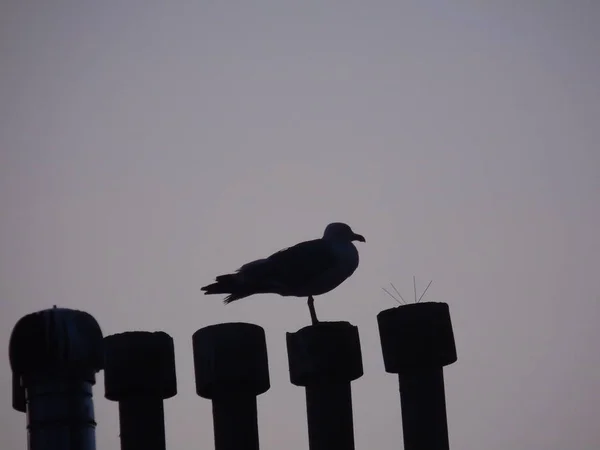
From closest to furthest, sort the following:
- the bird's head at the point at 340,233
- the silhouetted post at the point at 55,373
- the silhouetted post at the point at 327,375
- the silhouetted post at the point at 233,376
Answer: the silhouetted post at the point at 55,373, the silhouetted post at the point at 233,376, the silhouetted post at the point at 327,375, the bird's head at the point at 340,233

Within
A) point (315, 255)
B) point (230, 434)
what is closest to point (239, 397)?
point (230, 434)

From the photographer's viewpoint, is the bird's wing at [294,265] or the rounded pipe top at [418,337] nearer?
the rounded pipe top at [418,337]

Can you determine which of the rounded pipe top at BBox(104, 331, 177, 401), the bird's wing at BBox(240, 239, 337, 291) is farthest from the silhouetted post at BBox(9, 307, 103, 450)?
the bird's wing at BBox(240, 239, 337, 291)

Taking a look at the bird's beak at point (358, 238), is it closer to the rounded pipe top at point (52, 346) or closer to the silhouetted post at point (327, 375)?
the silhouetted post at point (327, 375)

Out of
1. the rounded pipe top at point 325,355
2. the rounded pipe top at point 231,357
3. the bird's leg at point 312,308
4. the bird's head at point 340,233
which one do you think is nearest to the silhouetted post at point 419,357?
the rounded pipe top at point 325,355

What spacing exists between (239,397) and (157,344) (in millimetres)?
854

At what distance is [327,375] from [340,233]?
3.92 meters

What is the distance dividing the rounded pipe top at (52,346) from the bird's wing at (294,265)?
3.45 metres

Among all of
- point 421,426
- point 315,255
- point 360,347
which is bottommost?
point 421,426

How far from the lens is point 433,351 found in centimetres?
1077

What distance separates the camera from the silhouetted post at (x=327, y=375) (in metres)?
→ 11.0

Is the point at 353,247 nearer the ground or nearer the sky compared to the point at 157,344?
nearer the sky

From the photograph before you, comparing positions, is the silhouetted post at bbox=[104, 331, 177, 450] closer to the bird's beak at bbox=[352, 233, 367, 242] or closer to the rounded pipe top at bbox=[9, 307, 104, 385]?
the rounded pipe top at bbox=[9, 307, 104, 385]

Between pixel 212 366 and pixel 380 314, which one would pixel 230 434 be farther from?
pixel 380 314
